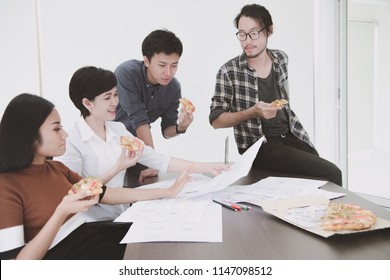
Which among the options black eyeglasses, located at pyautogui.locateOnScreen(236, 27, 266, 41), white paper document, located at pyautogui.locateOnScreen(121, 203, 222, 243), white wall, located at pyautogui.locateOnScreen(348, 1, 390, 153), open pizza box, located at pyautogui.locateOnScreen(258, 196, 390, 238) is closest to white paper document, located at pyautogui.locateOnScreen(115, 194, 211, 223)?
white paper document, located at pyautogui.locateOnScreen(121, 203, 222, 243)

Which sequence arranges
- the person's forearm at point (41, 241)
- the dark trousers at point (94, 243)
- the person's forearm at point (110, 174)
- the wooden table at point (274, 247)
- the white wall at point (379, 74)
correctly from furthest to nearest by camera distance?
the white wall at point (379, 74)
the person's forearm at point (110, 174)
the dark trousers at point (94, 243)
the person's forearm at point (41, 241)
the wooden table at point (274, 247)

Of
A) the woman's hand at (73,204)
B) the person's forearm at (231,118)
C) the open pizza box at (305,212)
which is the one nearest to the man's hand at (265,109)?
the person's forearm at (231,118)

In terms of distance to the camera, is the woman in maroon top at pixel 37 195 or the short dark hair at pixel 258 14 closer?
the woman in maroon top at pixel 37 195

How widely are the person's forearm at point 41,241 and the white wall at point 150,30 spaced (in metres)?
0.43

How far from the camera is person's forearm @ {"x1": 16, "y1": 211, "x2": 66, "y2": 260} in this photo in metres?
0.67

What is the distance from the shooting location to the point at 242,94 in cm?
137

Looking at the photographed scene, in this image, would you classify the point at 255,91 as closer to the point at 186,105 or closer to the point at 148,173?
the point at 186,105

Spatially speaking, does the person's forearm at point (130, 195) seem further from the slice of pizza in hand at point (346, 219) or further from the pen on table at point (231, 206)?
the slice of pizza in hand at point (346, 219)

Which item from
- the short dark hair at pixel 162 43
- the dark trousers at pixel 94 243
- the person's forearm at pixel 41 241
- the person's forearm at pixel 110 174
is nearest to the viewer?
the person's forearm at pixel 41 241

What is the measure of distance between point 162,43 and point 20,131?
25.5 inches

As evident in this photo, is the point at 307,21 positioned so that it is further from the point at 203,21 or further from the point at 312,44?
the point at 203,21

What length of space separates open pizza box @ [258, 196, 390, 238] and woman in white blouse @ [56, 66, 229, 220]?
298mm

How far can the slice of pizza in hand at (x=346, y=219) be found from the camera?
59 centimetres

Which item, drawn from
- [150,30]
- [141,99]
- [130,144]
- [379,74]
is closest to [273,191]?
[130,144]
